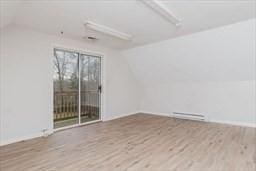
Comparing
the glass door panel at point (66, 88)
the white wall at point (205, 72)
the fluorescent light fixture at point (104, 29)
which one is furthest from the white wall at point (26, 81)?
the white wall at point (205, 72)

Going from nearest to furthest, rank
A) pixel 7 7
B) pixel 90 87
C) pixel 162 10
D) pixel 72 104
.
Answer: pixel 7 7 < pixel 162 10 < pixel 72 104 < pixel 90 87

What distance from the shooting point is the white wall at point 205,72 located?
150 inches

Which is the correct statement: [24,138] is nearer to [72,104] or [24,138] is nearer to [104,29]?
[72,104]

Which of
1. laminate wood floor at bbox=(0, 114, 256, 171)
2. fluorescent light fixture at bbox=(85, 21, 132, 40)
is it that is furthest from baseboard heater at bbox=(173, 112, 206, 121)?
fluorescent light fixture at bbox=(85, 21, 132, 40)

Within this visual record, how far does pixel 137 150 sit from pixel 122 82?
10.5ft

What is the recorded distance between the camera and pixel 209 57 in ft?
14.2

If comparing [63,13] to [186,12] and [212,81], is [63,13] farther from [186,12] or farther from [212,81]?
[212,81]

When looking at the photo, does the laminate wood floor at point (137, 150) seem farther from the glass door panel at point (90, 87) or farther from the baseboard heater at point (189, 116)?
the baseboard heater at point (189, 116)

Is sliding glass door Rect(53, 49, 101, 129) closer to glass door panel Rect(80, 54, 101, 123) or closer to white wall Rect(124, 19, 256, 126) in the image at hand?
glass door panel Rect(80, 54, 101, 123)

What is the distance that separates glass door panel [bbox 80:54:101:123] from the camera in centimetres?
478

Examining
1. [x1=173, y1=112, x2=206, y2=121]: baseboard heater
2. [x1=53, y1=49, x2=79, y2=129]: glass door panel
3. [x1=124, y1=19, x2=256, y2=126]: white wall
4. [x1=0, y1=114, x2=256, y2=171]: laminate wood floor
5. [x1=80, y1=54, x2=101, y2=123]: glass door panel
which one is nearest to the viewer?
[x1=0, y1=114, x2=256, y2=171]: laminate wood floor

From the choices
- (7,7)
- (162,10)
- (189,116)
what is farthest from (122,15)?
(189,116)

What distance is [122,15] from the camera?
2963 mm

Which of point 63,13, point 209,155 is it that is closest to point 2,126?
point 63,13
